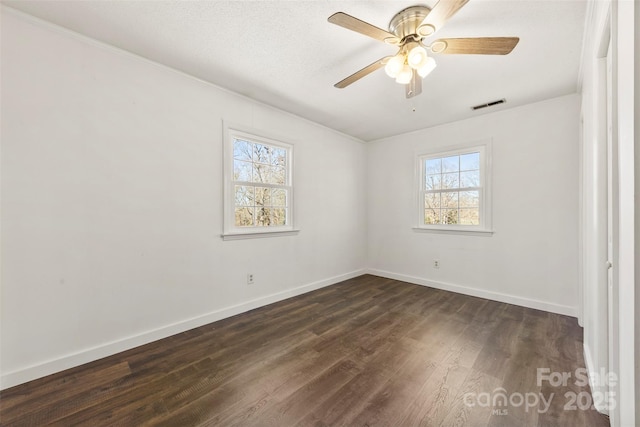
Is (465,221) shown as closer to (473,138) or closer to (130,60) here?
(473,138)

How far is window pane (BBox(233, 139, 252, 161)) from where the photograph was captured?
121 inches

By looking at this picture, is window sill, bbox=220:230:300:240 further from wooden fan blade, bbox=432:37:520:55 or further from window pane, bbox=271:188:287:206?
wooden fan blade, bbox=432:37:520:55

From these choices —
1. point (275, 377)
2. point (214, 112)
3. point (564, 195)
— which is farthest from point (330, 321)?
point (564, 195)

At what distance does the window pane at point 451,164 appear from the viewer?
3924 millimetres

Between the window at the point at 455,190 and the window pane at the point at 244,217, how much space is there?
277cm

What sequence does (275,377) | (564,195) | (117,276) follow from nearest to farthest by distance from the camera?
(275,377), (117,276), (564,195)

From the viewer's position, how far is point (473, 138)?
370 centimetres

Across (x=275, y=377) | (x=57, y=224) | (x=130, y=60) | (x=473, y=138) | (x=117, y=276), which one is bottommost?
(x=275, y=377)

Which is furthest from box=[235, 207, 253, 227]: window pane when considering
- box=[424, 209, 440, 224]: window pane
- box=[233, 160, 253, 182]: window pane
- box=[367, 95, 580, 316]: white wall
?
box=[424, 209, 440, 224]: window pane

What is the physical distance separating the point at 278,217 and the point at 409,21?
260 centimetres

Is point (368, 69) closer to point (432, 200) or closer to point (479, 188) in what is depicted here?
point (479, 188)

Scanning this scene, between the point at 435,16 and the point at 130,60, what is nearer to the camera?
the point at 435,16

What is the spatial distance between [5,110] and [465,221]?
493cm

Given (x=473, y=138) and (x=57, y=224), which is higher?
(x=473, y=138)
